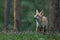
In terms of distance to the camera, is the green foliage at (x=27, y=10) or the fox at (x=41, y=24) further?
the green foliage at (x=27, y=10)

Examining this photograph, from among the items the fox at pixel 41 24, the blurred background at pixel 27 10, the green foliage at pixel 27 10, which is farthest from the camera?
the green foliage at pixel 27 10

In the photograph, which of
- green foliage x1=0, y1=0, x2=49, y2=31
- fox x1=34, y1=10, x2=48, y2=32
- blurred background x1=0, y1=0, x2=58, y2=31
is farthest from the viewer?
green foliage x1=0, y1=0, x2=49, y2=31

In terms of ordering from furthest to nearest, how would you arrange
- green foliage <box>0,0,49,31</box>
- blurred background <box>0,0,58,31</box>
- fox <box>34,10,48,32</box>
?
green foliage <box>0,0,49,31</box>
blurred background <box>0,0,58,31</box>
fox <box>34,10,48,32</box>

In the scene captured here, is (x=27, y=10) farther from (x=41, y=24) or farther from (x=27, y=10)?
(x=41, y=24)

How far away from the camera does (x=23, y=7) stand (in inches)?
1984

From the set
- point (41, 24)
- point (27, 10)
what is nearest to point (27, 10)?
point (27, 10)

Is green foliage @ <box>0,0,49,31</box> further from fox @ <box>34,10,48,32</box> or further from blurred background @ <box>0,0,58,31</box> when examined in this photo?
fox @ <box>34,10,48,32</box>

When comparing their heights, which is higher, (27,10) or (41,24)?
(41,24)

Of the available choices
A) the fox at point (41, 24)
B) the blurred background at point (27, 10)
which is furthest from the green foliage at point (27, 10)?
the fox at point (41, 24)

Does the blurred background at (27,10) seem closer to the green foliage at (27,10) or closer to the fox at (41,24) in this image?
the green foliage at (27,10)

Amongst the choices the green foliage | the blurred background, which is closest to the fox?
the blurred background

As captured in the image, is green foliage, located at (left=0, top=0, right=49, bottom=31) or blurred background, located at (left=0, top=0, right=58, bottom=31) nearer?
blurred background, located at (left=0, top=0, right=58, bottom=31)

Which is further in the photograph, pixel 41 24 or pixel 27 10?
pixel 27 10

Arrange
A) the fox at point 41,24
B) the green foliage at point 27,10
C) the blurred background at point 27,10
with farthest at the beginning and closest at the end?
1. the green foliage at point 27,10
2. the blurred background at point 27,10
3. the fox at point 41,24
